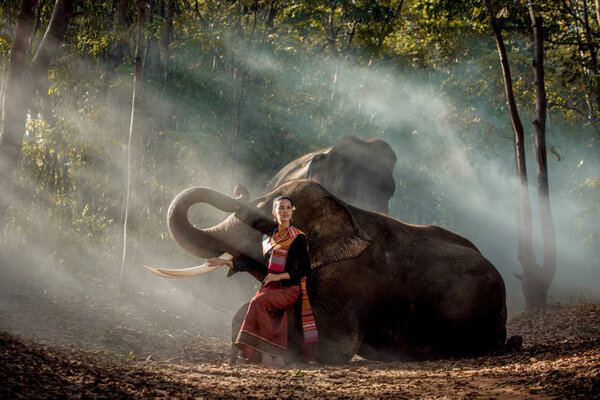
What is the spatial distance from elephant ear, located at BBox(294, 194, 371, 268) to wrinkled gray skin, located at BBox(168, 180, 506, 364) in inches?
0.5

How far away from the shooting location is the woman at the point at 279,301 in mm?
5703

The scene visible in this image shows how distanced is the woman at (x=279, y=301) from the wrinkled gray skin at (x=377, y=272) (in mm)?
500

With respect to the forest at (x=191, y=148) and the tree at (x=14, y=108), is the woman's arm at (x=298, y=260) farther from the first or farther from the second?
the tree at (x=14, y=108)

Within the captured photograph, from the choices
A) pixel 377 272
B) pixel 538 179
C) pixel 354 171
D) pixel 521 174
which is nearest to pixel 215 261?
pixel 377 272

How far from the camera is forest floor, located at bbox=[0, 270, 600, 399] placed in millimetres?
3461

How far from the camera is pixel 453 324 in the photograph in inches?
274

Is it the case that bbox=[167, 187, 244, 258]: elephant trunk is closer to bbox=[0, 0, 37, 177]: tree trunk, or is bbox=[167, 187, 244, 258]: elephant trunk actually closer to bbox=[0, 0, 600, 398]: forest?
bbox=[0, 0, 600, 398]: forest

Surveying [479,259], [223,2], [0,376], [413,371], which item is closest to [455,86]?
[223,2]

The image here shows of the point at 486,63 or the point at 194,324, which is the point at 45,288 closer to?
the point at 194,324

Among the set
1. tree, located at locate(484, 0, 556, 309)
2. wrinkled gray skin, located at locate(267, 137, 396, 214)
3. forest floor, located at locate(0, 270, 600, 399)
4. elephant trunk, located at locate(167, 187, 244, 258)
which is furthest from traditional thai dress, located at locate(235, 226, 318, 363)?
tree, located at locate(484, 0, 556, 309)

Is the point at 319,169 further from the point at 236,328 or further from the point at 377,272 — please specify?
the point at 236,328

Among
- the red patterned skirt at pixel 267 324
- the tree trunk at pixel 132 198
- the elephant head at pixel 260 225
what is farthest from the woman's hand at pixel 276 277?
the tree trunk at pixel 132 198

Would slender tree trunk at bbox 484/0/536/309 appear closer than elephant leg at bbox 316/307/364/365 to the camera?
No

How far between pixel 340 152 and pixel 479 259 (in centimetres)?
444
